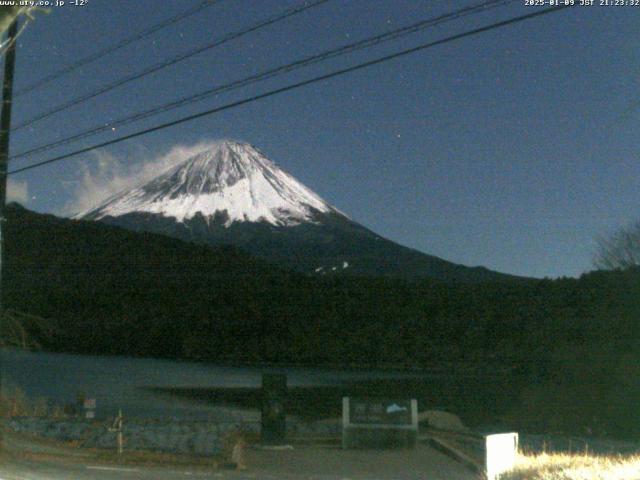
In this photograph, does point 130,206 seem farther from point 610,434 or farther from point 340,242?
point 610,434

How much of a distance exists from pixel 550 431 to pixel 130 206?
86.0 meters

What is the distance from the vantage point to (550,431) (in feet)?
119

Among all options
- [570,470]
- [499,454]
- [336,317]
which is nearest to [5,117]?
[499,454]

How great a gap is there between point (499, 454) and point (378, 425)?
826 cm

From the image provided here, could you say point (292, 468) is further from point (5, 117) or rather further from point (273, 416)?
point (5, 117)

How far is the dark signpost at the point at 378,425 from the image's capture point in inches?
805

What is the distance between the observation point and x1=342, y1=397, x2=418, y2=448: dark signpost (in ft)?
67.1

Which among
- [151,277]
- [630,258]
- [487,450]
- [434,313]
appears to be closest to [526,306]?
[434,313]

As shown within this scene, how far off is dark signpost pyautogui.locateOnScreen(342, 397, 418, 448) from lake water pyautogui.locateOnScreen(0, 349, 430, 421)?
1347 centimetres

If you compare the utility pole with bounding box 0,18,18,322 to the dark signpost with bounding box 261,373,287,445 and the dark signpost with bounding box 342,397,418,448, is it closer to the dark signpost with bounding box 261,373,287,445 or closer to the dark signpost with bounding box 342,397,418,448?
the dark signpost with bounding box 261,373,287,445

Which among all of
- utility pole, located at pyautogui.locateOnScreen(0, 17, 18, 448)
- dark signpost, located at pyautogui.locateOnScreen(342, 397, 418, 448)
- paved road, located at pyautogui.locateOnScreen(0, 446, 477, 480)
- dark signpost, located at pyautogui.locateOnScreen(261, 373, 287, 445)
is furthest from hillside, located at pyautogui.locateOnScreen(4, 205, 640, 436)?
utility pole, located at pyautogui.locateOnScreen(0, 17, 18, 448)

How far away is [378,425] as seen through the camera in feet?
67.4

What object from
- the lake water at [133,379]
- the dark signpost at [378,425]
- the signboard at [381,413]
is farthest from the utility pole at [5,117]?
the lake water at [133,379]

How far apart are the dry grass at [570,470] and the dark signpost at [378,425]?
7.37 m
